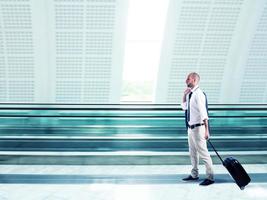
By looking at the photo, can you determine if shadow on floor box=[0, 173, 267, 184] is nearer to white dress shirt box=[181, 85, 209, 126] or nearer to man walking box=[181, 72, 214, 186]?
man walking box=[181, 72, 214, 186]

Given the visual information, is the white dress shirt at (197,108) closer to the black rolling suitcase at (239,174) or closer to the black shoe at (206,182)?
the black rolling suitcase at (239,174)

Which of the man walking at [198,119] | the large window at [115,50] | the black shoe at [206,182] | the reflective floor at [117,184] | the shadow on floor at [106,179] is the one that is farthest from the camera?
the large window at [115,50]

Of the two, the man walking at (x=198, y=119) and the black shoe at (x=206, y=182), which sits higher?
the man walking at (x=198, y=119)

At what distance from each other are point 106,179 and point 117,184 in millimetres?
263

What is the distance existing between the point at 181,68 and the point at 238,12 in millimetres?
→ 2691

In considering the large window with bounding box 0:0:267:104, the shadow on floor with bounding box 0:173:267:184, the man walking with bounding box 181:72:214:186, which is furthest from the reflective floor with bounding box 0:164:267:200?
the large window with bounding box 0:0:267:104

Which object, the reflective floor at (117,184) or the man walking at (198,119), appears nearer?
the reflective floor at (117,184)

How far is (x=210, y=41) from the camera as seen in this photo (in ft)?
34.2

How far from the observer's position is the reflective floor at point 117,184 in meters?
3.90

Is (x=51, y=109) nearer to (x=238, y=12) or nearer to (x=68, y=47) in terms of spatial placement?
(x=68, y=47)

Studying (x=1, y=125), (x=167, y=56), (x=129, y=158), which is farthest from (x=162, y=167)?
(x=167, y=56)

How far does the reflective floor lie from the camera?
390cm

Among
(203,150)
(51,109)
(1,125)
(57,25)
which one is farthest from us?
(57,25)

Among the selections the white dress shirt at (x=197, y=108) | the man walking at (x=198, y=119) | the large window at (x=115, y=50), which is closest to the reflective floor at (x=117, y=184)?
the man walking at (x=198, y=119)
